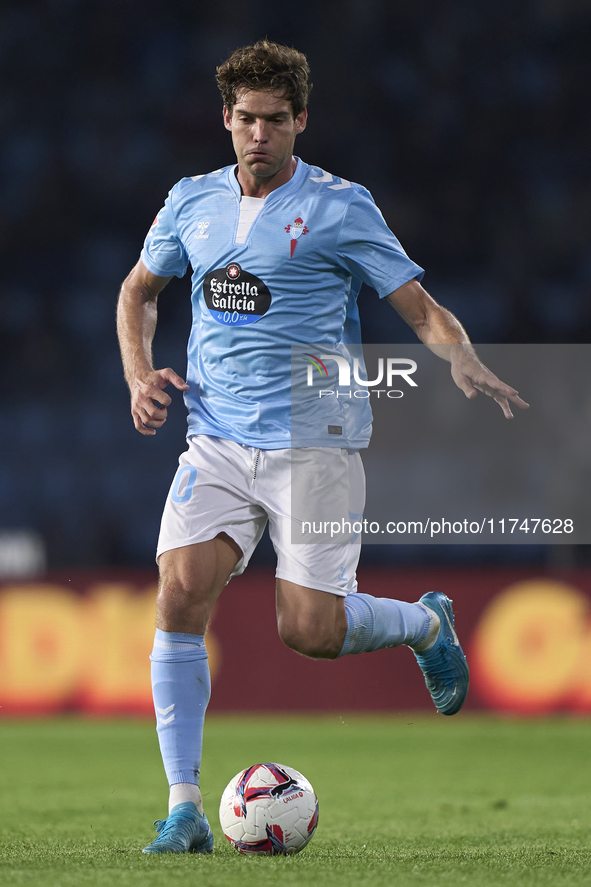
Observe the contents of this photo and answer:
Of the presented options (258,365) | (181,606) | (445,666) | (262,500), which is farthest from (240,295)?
(445,666)

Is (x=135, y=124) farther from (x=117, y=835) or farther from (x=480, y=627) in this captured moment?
(x=117, y=835)

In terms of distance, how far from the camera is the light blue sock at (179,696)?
321 centimetres

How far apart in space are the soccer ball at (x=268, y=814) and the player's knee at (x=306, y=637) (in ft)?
1.19

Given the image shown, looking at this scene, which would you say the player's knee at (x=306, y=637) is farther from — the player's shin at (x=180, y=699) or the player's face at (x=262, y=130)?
the player's face at (x=262, y=130)

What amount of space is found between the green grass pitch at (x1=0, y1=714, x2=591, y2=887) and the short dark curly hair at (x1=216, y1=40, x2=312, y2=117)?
208cm

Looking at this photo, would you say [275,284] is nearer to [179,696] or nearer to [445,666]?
[179,696]

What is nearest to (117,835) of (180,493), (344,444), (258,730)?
(180,493)

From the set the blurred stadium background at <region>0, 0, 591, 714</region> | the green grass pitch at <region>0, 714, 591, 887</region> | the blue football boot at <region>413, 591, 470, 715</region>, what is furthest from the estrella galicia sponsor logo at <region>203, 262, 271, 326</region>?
the blurred stadium background at <region>0, 0, 591, 714</region>

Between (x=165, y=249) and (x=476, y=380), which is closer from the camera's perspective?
(x=476, y=380)

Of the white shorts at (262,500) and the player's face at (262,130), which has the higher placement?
the player's face at (262,130)

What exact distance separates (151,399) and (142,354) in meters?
0.29

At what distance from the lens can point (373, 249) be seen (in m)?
3.39

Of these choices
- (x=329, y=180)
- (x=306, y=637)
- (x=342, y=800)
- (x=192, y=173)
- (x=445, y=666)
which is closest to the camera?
(x=306, y=637)

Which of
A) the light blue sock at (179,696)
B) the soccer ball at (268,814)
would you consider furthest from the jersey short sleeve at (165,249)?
the soccer ball at (268,814)
